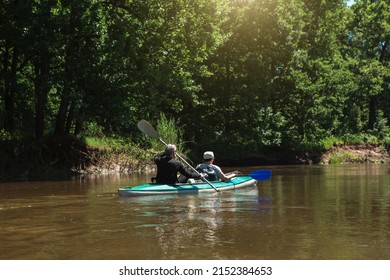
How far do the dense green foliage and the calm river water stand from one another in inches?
296

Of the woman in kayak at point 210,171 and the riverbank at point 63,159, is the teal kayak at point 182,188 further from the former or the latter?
the riverbank at point 63,159

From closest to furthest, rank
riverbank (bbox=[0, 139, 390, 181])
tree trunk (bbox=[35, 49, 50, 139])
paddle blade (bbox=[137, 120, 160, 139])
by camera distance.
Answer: paddle blade (bbox=[137, 120, 160, 139]), tree trunk (bbox=[35, 49, 50, 139]), riverbank (bbox=[0, 139, 390, 181])

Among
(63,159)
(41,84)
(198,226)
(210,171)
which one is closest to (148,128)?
(210,171)

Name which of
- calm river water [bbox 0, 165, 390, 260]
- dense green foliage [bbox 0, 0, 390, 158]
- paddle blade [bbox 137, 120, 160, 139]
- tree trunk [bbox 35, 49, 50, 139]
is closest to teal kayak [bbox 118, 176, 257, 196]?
calm river water [bbox 0, 165, 390, 260]

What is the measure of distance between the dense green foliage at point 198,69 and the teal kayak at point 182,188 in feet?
23.2

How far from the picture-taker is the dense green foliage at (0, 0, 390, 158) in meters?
18.9

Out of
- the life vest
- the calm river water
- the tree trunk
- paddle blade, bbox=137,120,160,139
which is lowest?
the calm river water

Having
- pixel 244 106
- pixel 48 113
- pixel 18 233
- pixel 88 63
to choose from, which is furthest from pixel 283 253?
pixel 244 106

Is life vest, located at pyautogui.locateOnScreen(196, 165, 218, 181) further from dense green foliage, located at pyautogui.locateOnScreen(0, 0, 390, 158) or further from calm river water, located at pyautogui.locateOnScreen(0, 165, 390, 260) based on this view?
dense green foliage, located at pyautogui.locateOnScreen(0, 0, 390, 158)

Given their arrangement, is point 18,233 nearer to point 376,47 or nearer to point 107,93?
point 107,93

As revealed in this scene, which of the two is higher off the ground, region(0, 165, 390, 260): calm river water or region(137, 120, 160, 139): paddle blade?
region(137, 120, 160, 139): paddle blade

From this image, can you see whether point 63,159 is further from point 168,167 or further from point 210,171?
point 168,167

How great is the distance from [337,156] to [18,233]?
98.7 ft

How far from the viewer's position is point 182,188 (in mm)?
12320
